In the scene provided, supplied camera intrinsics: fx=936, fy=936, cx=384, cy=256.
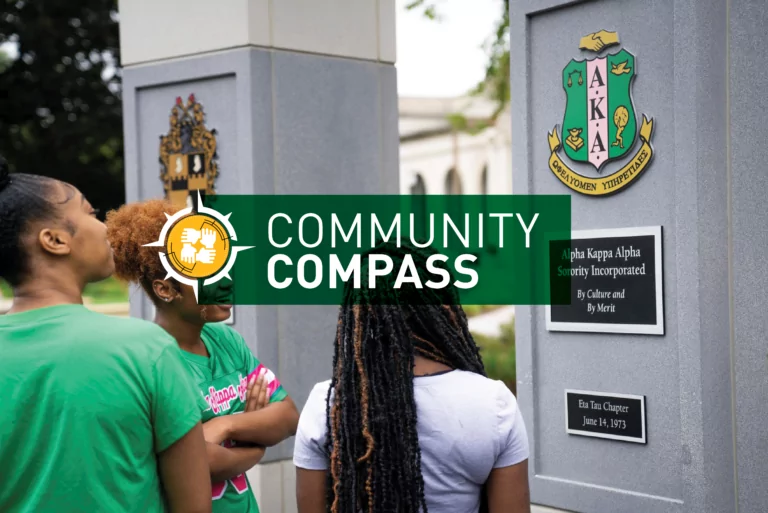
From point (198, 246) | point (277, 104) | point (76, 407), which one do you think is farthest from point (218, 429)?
point (277, 104)

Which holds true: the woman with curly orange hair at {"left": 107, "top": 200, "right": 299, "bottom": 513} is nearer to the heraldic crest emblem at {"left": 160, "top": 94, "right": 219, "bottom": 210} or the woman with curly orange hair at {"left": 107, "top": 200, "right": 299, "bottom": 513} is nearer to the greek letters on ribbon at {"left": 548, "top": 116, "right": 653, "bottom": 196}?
the greek letters on ribbon at {"left": 548, "top": 116, "right": 653, "bottom": 196}

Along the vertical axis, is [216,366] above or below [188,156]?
below

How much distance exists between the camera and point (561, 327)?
412 cm

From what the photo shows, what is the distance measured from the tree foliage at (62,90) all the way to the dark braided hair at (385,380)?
39.8 ft

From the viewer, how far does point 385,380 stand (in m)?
2.37

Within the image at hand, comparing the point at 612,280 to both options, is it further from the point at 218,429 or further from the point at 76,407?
the point at 76,407

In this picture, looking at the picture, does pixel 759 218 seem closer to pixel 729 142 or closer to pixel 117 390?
pixel 729 142

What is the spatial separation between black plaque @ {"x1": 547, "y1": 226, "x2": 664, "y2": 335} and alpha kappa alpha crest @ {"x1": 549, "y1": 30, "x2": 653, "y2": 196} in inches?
8.8

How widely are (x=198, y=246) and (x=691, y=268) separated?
219 centimetres

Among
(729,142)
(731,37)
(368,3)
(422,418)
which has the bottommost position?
(422,418)

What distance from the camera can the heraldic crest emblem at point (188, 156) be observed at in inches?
220

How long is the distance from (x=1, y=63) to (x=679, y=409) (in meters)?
12.5

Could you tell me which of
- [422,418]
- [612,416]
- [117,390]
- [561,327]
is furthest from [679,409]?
[117,390]
